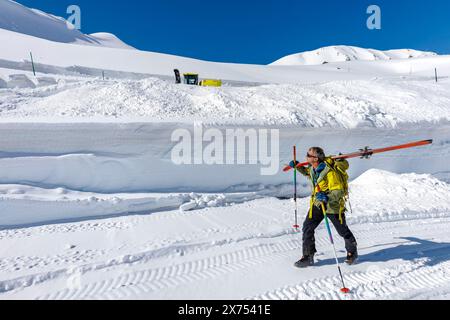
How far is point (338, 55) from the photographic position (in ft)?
482

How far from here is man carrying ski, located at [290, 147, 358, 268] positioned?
10.5ft

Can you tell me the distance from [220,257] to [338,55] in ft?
541

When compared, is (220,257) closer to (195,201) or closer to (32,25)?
(195,201)

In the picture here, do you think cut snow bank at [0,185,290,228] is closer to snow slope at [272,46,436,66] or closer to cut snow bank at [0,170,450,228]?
cut snow bank at [0,170,450,228]

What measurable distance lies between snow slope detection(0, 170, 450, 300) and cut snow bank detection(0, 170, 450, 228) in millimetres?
70

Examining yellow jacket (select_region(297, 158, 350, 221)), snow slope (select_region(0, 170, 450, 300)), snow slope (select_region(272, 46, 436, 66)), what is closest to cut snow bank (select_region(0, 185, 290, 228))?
snow slope (select_region(0, 170, 450, 300))

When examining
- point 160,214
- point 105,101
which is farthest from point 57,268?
point 105,101

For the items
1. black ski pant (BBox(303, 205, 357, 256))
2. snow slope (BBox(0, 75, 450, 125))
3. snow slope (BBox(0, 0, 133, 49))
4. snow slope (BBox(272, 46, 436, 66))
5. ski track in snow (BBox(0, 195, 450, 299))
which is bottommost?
ski track in snow (BBox(0, 195, 450, 299))

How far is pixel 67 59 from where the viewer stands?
21984 mm

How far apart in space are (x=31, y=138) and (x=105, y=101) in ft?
7.62

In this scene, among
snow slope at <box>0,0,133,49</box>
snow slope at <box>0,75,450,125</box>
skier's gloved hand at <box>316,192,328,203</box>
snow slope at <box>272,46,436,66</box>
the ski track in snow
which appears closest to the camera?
the ski track in snow

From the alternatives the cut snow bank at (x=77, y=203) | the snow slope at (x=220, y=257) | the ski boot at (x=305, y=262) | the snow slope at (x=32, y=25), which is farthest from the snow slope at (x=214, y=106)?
the snow slope at (x=32, y=25)

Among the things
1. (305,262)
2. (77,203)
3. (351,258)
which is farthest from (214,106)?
(351,258)
